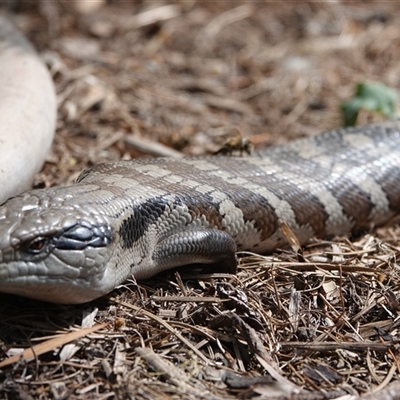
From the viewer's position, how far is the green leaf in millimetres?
7137

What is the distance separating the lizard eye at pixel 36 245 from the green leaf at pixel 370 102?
4.13 metres

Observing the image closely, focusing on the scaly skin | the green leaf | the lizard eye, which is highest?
the lizard eye

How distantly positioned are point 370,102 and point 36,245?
4389 mm

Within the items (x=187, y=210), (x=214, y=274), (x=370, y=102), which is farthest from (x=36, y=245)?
(x=370, y=102)

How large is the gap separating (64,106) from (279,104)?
2463 mm

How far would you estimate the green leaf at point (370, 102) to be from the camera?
7.14 metres

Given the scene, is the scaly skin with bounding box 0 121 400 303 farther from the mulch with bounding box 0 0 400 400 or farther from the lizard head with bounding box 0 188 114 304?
the mulch with bounding box 0 0 400 400

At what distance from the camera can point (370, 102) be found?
720cm

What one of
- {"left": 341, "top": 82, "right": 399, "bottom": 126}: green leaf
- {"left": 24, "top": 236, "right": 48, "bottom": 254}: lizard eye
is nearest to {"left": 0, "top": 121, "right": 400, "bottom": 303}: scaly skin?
{"left": 24, "top": 236, "right": 48, "bottom": 254}: lizard eye

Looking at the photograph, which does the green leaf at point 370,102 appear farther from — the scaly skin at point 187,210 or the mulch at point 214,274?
the scaly skin at point 187,210

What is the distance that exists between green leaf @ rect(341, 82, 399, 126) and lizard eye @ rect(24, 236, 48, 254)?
4131 millimetres

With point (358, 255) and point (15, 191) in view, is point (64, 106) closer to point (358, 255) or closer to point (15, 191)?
point (15, 191)

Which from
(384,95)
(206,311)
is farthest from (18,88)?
(384,95)

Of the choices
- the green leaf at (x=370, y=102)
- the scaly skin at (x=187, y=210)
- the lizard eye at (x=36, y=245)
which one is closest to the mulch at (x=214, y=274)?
the scaly skin at (x=187, y=210)
